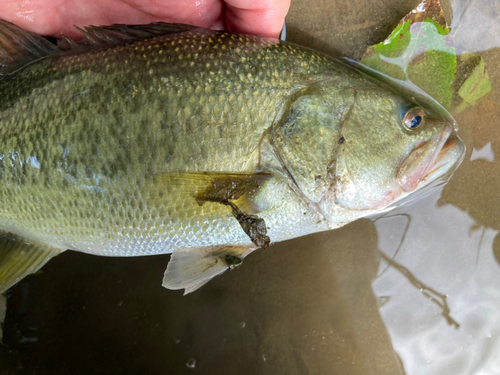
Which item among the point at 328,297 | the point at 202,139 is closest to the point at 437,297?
the point at 328,297

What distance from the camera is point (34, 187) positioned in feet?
4.81

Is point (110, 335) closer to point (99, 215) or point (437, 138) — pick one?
point (99, 215)

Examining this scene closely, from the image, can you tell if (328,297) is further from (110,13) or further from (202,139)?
(110,13)

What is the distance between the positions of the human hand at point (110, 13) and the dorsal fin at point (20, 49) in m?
0.49

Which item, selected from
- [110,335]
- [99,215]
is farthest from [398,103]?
[110,335]

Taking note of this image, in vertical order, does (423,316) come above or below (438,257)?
below

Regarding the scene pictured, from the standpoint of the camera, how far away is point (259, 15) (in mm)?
1675

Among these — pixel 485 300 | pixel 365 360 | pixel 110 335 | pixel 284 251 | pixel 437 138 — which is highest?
pixel 437 138

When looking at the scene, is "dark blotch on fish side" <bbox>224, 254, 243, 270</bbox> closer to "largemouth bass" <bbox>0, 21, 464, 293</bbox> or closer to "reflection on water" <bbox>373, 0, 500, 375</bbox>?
"largemouth bass" <bbox>0, 21, 464, 293</bbox>

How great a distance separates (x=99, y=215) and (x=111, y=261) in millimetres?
711

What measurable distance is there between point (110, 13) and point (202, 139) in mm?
1232

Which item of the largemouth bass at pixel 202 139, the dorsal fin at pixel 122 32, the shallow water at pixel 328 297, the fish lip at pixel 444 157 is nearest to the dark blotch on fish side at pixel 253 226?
the largemouth bass at pixel 202 139

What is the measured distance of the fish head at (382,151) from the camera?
1.41m

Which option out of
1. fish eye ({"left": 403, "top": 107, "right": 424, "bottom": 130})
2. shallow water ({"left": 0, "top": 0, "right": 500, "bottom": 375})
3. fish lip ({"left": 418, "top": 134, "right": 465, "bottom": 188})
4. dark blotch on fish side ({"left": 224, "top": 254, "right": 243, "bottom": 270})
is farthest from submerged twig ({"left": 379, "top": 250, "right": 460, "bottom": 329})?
dark blotch on fish side ({"left": 224, "top": 254, "right": 243, "bottom": 270})
